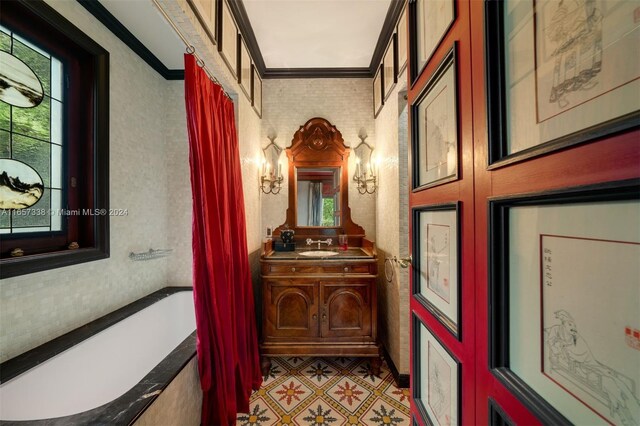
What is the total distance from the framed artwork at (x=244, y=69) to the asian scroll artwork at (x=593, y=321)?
215cm

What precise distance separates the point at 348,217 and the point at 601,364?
7.66ft

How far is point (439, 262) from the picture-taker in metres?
0.77

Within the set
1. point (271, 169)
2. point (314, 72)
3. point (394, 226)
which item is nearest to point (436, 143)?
point (394, 226)

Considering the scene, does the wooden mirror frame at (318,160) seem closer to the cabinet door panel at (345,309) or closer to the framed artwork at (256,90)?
the framed artwork at (256,90)

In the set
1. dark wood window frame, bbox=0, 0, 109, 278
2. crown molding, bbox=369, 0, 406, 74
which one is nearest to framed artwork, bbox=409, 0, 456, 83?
crown molding, bbox=369, 0, 406, 74

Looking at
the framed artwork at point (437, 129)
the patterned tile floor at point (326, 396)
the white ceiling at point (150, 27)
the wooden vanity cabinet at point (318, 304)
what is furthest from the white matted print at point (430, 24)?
the patterned tile floor at point (326, 396)

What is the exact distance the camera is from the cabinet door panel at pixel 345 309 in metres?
2.05

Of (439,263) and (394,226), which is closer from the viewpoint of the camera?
(439,263)

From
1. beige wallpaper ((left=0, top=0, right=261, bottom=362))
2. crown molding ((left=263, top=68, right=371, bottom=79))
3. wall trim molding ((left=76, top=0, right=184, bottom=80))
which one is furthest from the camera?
crown molding ((left=263, top=68, right=371, bottom=79))

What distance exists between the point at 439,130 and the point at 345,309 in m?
1.67

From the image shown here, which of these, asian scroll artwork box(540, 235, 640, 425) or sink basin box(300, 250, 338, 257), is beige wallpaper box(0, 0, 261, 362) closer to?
sink basin box(300, 250, 338, 257)

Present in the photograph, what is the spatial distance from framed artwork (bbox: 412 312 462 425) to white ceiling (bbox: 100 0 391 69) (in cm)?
212

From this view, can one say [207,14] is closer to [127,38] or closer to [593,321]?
[127,38]

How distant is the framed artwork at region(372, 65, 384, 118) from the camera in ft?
7.65
